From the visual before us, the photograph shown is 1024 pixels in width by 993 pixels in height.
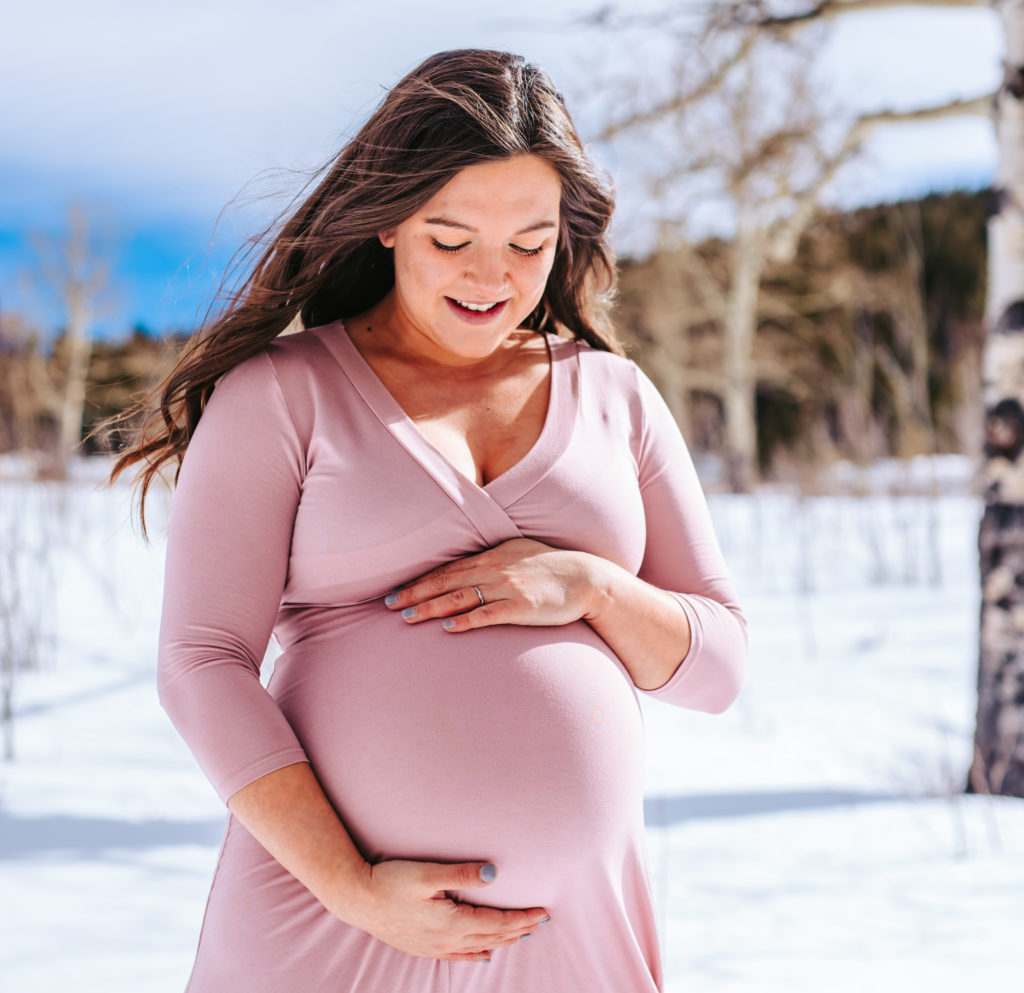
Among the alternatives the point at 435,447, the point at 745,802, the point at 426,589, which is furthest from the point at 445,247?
the point at 745,802

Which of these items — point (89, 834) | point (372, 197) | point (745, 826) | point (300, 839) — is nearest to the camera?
point (300, 839)

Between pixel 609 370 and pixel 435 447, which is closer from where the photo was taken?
pixel 435 447

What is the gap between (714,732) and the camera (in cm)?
387

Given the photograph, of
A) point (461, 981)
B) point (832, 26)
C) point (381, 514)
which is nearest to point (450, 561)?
point (381, 514)

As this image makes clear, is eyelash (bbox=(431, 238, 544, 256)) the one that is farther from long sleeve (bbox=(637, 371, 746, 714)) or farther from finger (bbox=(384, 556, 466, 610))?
finger (bbox=(384, 556, 466, 610))

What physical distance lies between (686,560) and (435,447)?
0.41m

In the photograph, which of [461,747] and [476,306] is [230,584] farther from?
[476,306]

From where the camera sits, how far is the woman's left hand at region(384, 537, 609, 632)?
47.4 inches

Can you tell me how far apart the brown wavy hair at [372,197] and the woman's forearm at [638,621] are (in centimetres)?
53

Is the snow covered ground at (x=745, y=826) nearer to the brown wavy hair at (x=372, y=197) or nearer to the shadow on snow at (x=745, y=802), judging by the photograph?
the shadow on snow at (x=745, y=802)

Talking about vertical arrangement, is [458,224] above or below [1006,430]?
above

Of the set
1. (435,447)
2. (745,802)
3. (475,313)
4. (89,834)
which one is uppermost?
(475,313)

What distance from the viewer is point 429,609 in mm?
1202

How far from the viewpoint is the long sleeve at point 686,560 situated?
1396mm
